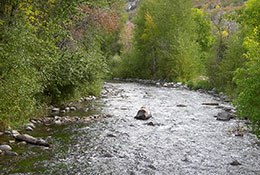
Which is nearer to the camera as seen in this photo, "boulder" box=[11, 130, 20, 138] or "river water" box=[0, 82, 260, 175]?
"river water" box=[0, 82, 260, 175]

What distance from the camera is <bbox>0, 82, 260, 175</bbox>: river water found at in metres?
6.96

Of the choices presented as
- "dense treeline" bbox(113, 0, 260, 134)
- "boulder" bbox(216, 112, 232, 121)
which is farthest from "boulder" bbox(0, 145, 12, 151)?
"dense treeline" bbox(113, 0, 260, 134)

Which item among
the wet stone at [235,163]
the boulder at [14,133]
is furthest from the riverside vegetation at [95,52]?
the wet stone at [235,163]

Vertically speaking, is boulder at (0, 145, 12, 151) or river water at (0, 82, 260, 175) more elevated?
boulder at (0, 145, 12, 151)

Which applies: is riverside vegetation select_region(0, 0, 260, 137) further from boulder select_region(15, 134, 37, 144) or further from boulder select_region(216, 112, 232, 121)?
boulder select_region(216, 112, 232, 121)

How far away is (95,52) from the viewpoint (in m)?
17.7

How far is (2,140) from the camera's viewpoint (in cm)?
880

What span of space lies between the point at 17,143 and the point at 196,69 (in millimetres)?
30619

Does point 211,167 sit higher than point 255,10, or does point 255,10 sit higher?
point 255,10

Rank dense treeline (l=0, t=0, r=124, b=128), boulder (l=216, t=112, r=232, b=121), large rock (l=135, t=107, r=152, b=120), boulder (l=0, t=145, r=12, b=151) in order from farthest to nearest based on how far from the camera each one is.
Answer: large rock (l=135, t=107, r=152, b=120), boulder (l=216, t=112, r=232, b=121), dense treeline (l=0, t=0, r=124, b=128), boulder (l=0, t=145, r=12, b=151)

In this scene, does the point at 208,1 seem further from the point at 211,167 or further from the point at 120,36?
the point at 211,167

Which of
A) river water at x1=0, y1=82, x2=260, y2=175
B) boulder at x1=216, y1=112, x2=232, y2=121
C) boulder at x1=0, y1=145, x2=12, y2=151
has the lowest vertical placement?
river water at x1=0, y1=82, x2=260, y2=175

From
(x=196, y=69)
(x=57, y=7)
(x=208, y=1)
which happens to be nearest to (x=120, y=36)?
(x=196, y=69)

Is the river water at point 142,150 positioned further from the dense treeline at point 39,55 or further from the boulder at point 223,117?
the dense treeline at point 39,55
